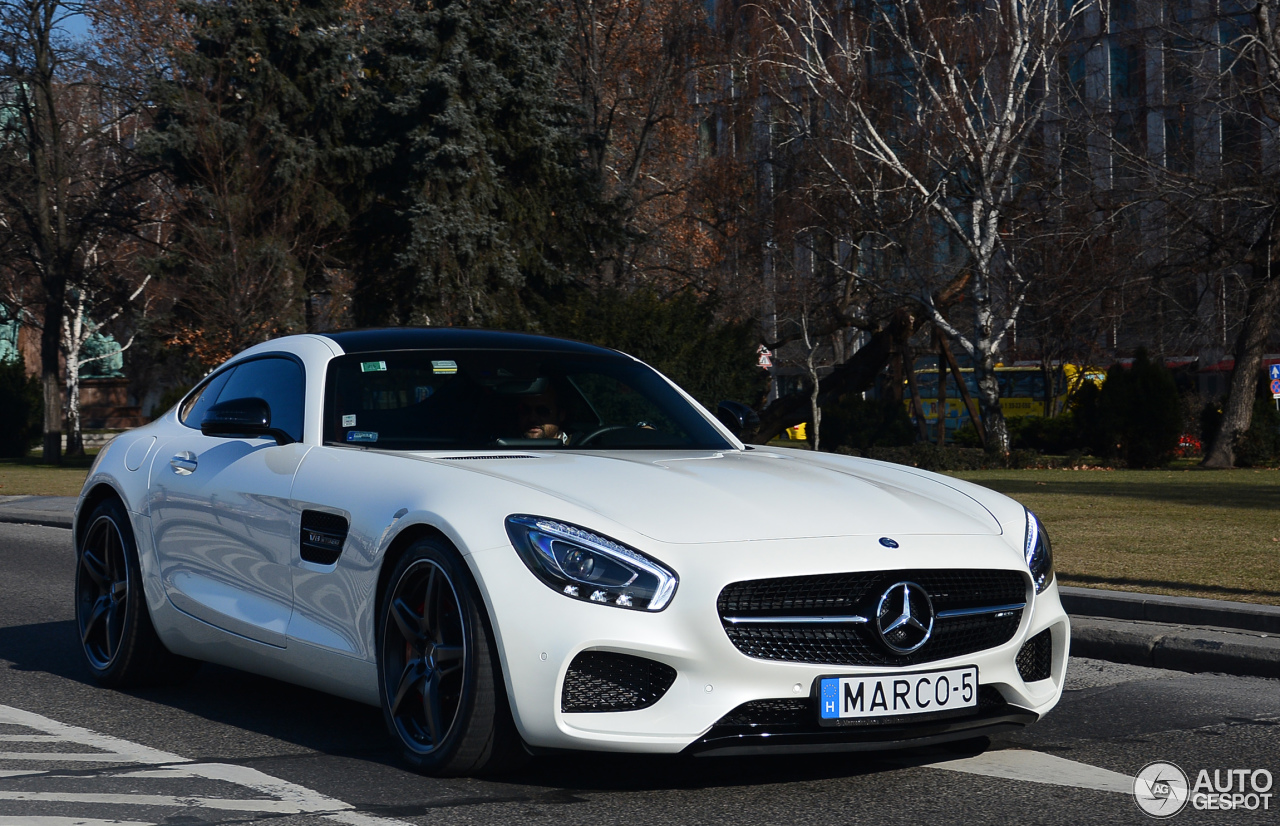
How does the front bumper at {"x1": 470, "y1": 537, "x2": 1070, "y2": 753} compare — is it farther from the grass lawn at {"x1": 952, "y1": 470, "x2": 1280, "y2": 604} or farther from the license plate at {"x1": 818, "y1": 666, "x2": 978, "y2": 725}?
the grass lawn at {"x1": 952, "y1": 470, "x2": 1280, "y2": 604}

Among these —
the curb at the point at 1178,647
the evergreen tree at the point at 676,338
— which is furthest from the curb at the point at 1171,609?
the evergreen tree at the point at 676,338

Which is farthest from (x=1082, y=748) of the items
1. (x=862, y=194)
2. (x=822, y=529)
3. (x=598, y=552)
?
(x=862, y=194)

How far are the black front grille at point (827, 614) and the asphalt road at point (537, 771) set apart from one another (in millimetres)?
464

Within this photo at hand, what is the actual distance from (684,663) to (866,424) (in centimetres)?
3004

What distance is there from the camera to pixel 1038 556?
16.3ft

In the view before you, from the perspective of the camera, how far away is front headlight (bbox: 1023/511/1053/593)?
16.0 ft

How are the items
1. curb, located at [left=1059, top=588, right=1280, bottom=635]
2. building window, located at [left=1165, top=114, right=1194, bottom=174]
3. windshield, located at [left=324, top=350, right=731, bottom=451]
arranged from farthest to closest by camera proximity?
building window, located at [left=1165, top=114, right=1194, bottom=174]
curb, located at [left=1059, top=588, right=1280, bottom=635]
windshield, located at [left=324, top=350, right=731, bottom=451]

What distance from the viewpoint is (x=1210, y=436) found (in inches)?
1172

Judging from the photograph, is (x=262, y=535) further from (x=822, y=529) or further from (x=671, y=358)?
(x=671, y=358)

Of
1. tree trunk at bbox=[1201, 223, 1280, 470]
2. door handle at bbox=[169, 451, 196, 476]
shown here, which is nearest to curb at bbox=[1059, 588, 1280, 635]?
door handle at bbox=[169, 451, 196, 476]

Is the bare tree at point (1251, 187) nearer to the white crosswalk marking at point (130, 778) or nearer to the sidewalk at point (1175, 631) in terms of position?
the sidewalk at point (1175, 631)

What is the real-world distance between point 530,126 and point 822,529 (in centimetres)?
3050

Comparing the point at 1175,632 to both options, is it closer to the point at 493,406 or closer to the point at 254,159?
Answer: the point at 493,406

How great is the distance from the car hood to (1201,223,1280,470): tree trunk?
78.4 feet
